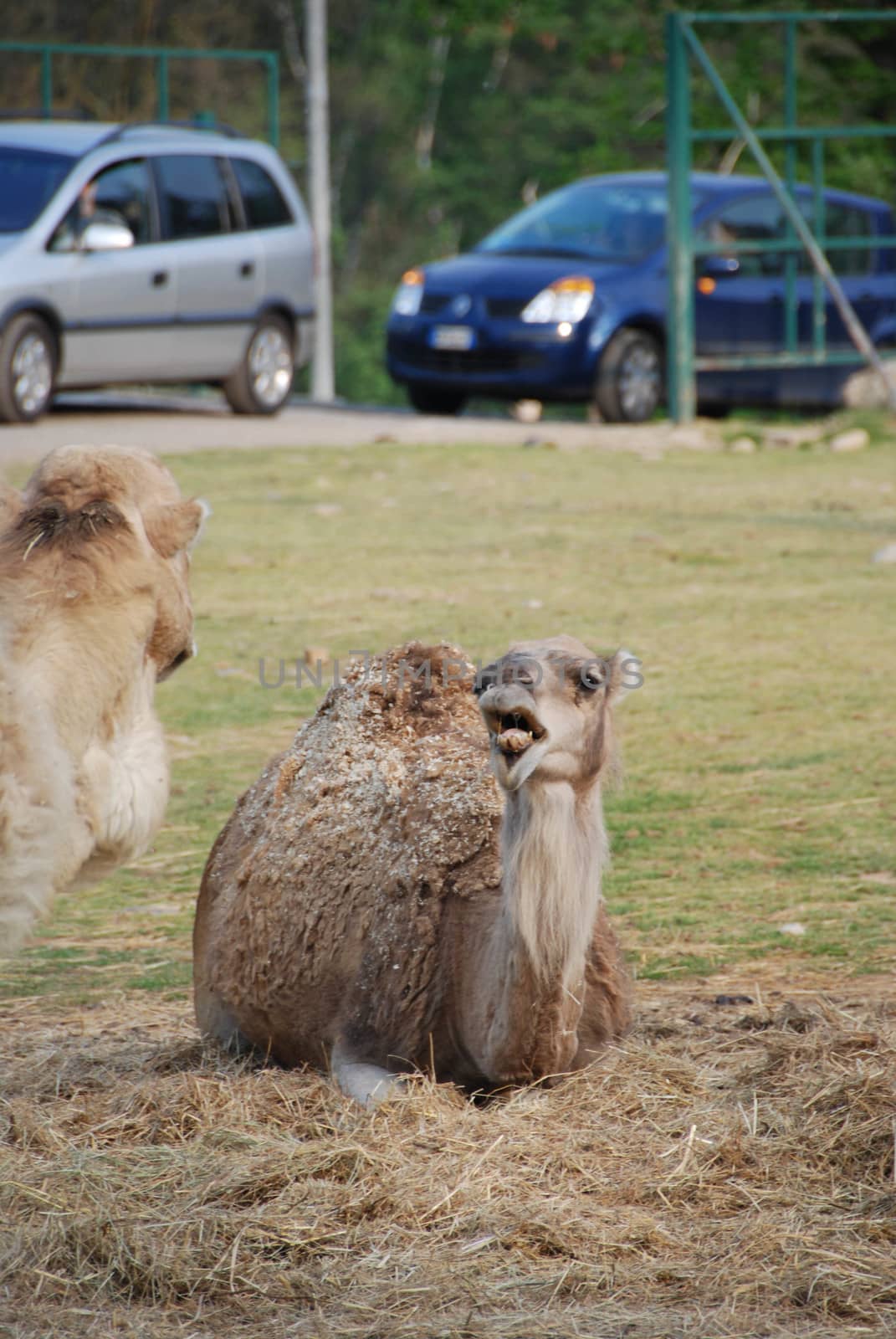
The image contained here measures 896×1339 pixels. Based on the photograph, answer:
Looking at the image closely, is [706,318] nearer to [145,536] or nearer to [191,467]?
[191,467]

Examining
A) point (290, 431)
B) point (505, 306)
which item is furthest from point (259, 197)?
point (505, 306)

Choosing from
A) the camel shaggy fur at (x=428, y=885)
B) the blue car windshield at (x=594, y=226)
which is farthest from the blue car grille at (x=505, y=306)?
the camel shaggy fur at (x=428, y=885)

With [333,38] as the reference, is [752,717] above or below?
below

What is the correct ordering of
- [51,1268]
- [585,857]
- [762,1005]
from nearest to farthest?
[51,1268]
[585,857]
[762,1005]

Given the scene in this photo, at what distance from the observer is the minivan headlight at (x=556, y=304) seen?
16438 millimetres

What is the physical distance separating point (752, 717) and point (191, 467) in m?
7.20

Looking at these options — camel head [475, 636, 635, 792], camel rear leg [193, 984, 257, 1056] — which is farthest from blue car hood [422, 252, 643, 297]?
camel head [475, 636, 635, 792]

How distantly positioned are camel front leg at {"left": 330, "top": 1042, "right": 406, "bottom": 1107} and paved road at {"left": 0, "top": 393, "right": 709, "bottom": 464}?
10.4 m

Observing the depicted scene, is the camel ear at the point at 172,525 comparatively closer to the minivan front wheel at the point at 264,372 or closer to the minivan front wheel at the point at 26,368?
the minivan front wheel at the point at 26,368

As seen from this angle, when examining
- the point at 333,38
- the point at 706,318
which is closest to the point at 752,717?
the point at 706,318

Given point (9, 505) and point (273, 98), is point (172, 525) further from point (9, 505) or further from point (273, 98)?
point (273, 98)

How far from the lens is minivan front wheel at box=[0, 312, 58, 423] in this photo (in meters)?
14.8

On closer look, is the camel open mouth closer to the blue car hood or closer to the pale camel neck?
the pale camel neck

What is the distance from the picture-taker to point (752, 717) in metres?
7.86
